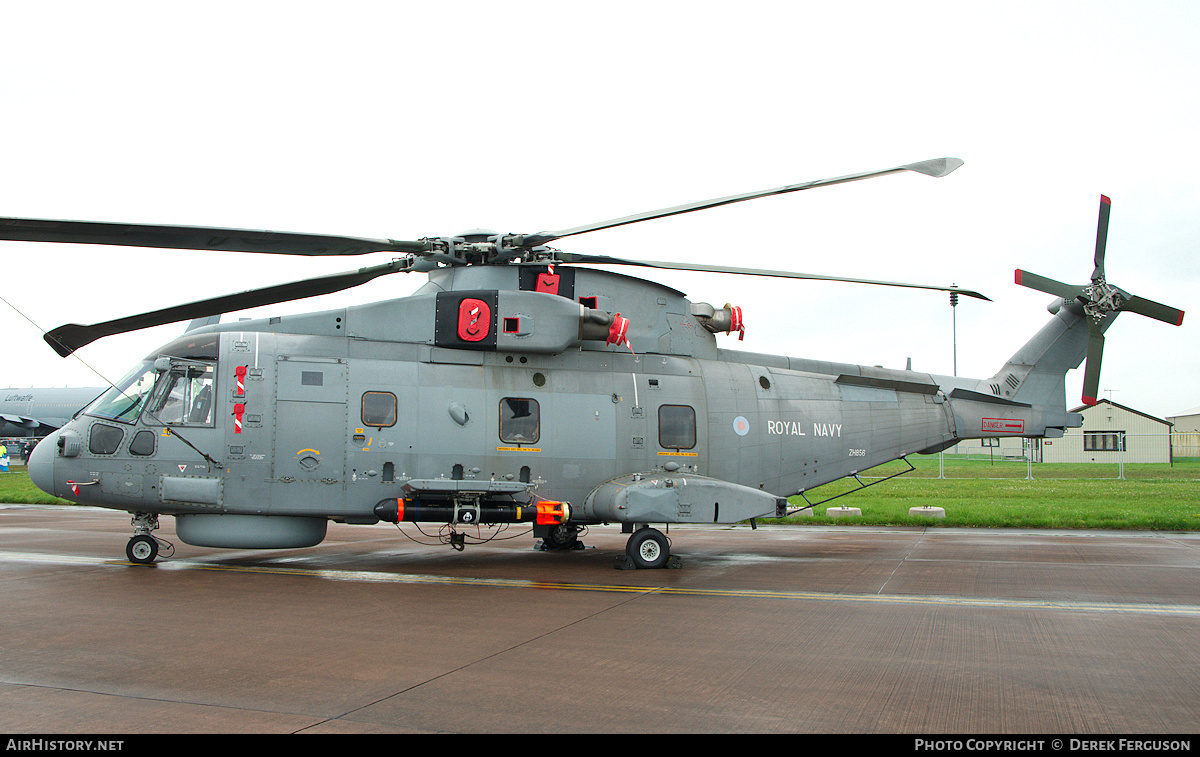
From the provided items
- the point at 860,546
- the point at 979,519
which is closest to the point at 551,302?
the point at 860,546

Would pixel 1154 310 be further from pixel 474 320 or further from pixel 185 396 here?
pixel 185 396

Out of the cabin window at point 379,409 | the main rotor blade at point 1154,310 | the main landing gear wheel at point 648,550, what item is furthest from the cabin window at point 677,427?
the main rotor blade at point 1154,310

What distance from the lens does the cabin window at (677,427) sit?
1278 centimetres

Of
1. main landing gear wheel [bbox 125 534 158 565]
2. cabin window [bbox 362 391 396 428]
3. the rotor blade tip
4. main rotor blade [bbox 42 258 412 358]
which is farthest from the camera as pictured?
main landing gear wheel [bbox 125 534 158 565]

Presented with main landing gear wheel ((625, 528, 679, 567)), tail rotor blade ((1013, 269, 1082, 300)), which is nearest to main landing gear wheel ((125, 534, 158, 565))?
main landing gear wheel ((625, 528, 679, 567))

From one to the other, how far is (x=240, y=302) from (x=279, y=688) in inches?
286

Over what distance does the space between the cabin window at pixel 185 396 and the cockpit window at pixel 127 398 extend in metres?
0.21

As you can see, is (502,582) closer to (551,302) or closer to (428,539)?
(551,302)

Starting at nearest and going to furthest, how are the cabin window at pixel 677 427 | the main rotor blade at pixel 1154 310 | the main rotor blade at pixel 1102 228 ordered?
1. the cabin window at pixel 677 427
2. the main rotor blade at pixel 1102 228
3. the main rotor blade at pixel 1154 310

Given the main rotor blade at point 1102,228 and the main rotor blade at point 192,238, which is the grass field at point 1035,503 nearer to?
the main rotor blade at point 1102,228

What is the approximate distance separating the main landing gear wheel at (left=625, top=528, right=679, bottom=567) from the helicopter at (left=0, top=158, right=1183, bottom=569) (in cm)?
3

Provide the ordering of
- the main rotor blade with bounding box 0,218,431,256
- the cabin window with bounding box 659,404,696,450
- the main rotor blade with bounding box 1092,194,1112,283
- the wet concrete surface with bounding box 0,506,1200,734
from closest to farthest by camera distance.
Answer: the wet concrete surface with bounding box 0,506,1200,734 < the main rotor blade with bounding box 0,218,431,256 < the cabin window with bounding box 659,404,696,450 < the main rotor blade with bounding box 1092,194,1112,283

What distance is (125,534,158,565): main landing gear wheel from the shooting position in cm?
1173

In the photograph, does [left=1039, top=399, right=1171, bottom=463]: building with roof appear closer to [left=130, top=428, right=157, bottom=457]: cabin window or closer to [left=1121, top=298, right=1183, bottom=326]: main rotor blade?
[left=1121, top=298, right=1183, bottom=326]: main rotor blade
